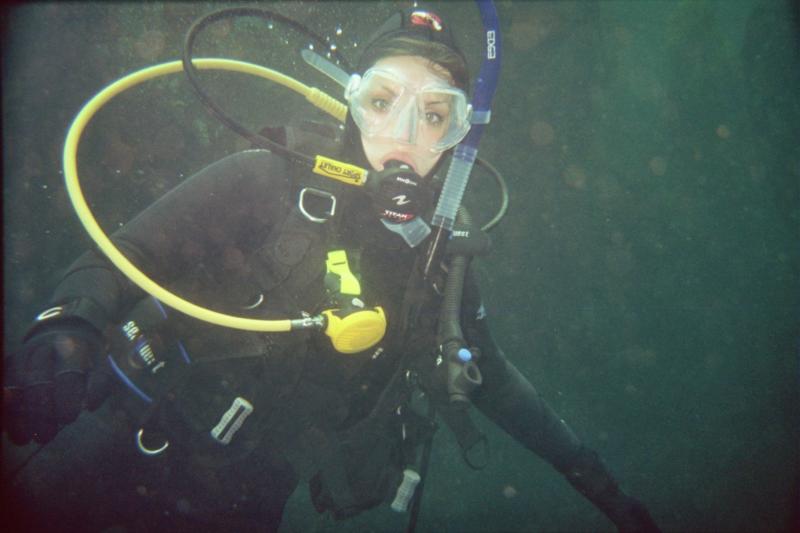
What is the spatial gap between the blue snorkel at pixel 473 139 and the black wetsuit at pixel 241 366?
35 centimetres

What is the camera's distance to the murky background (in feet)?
15.0

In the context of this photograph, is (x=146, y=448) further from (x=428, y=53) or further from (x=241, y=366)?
(x=428, y=53)

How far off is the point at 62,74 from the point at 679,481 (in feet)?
54.3

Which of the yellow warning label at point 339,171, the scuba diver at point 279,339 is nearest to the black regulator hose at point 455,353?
the scuba diver at point 279,339

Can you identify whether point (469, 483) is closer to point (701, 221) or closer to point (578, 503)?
point (578, 503)

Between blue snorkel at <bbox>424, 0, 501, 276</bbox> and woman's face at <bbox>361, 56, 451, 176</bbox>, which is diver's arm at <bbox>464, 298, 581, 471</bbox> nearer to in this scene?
blue snorkel at <bbox>424, 0, 501, 276</bbox>

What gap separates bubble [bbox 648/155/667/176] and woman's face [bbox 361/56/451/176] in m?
9.13

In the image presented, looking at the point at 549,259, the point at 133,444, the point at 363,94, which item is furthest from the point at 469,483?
the point at 363,94

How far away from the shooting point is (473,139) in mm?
2180

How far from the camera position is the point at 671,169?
9.50 meters

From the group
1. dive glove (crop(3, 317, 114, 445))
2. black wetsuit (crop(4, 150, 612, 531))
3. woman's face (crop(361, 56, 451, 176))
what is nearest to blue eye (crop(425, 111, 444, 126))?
woman's face (crop(361, 56, 451, 176))

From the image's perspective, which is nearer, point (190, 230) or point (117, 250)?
point (117, 250)

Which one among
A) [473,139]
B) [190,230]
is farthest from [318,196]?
[473,139]

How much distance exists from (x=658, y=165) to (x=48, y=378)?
11.6m
